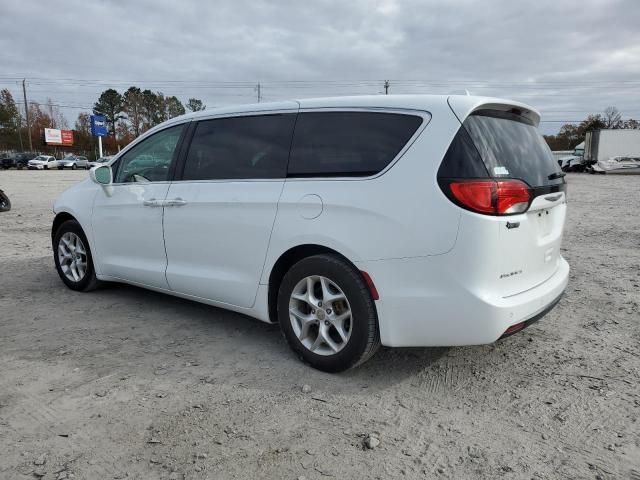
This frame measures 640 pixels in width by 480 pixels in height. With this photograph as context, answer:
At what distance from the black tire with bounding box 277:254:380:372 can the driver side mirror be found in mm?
2436

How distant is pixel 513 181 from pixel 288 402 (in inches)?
72.6

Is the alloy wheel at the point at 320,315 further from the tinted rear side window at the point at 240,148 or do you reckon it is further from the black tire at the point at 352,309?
the tinted rear side window at the point at 240,148

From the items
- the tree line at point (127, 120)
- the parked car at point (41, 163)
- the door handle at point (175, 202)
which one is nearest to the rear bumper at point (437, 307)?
the door handle at point (175, 202)

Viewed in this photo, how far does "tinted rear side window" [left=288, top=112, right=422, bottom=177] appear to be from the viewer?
3.11 meters

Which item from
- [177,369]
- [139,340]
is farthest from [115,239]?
[177,369]

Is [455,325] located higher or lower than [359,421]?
higher

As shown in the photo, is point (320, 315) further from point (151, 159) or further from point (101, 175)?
point (101, 175)

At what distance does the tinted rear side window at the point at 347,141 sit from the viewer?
10.2 feet

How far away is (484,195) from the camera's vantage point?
2.82 metres

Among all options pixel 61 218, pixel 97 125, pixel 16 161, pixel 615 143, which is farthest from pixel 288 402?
pixel 16 161

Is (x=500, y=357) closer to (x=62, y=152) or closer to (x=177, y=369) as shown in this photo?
(x=177, y=369)

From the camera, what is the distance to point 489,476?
2336 millimetres

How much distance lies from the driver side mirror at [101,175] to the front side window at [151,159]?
81 millimetres

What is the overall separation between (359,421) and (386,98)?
1990mm
